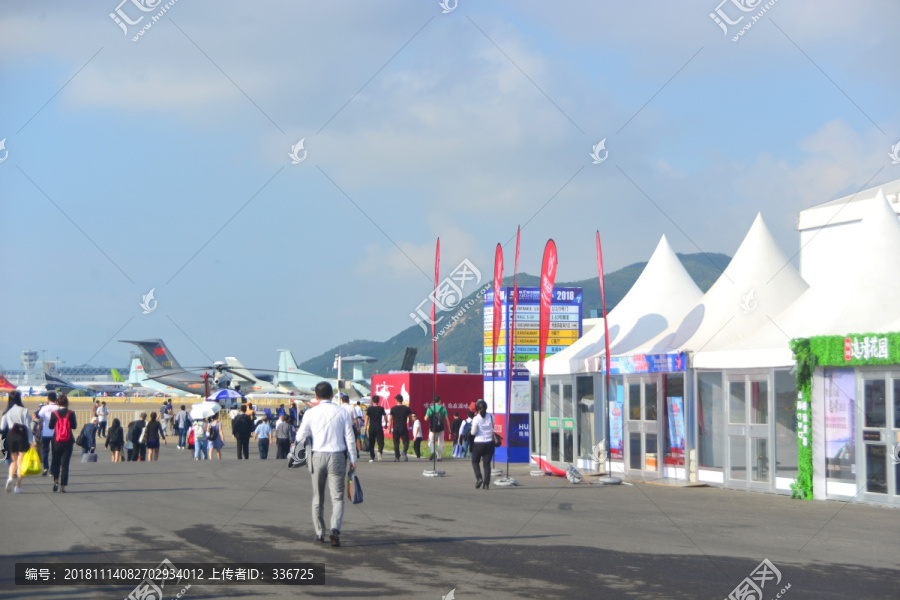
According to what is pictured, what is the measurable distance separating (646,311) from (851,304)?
313 inches

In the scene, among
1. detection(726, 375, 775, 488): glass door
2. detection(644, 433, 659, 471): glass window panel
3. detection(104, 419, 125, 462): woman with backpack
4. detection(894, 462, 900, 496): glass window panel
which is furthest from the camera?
detection(104, 419, 125, 462): woman with backpack

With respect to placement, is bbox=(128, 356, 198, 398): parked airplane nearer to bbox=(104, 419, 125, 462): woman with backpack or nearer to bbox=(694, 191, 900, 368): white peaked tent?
bbox=(104, 419, 125, 462): woman with backpack

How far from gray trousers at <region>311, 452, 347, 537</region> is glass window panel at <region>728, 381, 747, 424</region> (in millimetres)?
10278

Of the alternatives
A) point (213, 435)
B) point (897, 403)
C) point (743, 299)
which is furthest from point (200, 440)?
point (897, 403)

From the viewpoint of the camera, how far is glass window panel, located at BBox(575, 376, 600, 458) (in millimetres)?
23109

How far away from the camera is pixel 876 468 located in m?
15.1

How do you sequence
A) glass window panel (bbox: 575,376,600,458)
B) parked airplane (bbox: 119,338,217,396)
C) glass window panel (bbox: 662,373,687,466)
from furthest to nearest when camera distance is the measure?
1. parked airplane (bbox: 119,338,217,396)
2. glass window panel (bbox: 575,376,600,458)
3. glass window panel (bbox: 662,373,687,466)

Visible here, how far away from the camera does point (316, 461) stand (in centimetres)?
1008

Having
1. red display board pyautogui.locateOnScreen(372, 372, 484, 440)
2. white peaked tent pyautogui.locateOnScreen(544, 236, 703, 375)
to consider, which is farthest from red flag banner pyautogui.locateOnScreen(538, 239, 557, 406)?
red display board pyautogui.locateOnScreen(372, 372, 484, 440)

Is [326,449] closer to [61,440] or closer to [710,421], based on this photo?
[61,440]

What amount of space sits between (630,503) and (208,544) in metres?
7.73

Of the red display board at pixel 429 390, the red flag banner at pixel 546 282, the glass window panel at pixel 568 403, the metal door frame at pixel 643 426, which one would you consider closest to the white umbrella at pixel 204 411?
the red display board at pixel 429 390

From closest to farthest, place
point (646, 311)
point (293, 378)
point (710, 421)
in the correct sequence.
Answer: point (710, 421) < point (646, 311) < point (293, 378)

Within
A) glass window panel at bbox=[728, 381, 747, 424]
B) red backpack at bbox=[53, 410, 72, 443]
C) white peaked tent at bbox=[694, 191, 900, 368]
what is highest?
white peaked tent at bbox=[694, 191, 900, 368]
